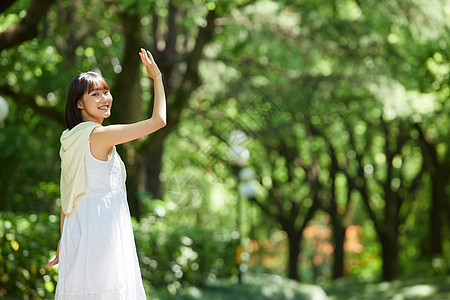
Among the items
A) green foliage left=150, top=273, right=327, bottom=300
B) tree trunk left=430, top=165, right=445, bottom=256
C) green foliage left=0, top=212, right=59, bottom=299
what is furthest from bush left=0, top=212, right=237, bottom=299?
tree trunk left=430, top=165, right=445, bottom=256

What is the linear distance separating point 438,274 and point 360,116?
594 centimetres

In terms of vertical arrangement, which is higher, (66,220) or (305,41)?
(305,41)

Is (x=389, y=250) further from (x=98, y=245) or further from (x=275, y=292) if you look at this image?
(x=98, y=245)

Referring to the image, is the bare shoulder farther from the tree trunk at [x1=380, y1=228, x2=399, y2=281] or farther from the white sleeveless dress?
the tree trunk at [x1=380, y1=228, x2=399, y2=281]

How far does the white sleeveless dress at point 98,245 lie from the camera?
3.67 meters

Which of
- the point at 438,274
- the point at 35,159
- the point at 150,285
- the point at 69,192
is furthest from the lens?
the point at 438,274

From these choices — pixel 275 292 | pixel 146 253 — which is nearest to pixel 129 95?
pixel 146 253

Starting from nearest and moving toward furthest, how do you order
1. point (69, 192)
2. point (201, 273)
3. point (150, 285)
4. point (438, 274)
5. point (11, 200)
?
point (69, 192) < point (150, 285) < point (201, 273) < point (11, 200) < point (438, 274)

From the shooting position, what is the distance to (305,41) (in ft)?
44.7

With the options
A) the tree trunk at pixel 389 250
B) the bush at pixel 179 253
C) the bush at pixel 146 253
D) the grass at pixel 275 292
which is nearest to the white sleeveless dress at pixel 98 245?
the bush at pixel 146 253

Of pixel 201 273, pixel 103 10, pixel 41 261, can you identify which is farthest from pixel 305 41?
pixel 41 261

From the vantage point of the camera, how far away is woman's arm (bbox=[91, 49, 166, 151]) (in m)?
3.56

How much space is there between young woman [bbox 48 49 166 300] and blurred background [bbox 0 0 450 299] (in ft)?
10.2

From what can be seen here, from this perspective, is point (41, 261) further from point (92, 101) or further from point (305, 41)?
point (305, 41)
